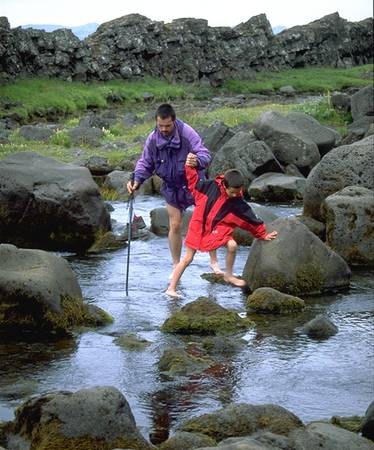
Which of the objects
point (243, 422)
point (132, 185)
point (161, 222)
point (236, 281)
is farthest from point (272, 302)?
point (161, 222)

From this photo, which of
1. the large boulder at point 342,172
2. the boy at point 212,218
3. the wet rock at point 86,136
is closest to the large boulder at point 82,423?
the boy at point 212,218

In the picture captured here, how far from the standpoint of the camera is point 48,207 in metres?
17.1

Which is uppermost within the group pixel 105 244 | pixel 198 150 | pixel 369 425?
pixel 198 150

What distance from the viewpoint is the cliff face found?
6431 cm

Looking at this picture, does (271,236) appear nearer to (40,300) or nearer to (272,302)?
(272,302)

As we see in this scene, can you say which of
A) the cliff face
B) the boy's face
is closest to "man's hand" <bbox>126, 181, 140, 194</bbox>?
the boy's face

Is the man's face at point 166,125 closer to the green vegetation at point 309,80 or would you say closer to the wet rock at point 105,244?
the wet rock at point 105,244

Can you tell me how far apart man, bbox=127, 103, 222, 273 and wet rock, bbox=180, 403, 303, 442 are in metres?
6.17

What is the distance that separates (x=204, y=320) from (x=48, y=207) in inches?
235

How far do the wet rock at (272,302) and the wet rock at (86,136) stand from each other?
2291cm

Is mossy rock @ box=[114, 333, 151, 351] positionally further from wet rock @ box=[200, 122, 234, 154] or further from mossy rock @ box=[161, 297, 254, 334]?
wet rock @ box=[200, 122, 234, 154]

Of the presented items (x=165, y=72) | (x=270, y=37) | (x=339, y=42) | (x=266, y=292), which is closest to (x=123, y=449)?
(x=266, y=292)

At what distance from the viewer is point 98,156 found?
3114 cm

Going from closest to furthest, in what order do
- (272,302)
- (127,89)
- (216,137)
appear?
(272,302), (216,137), (127,89)
